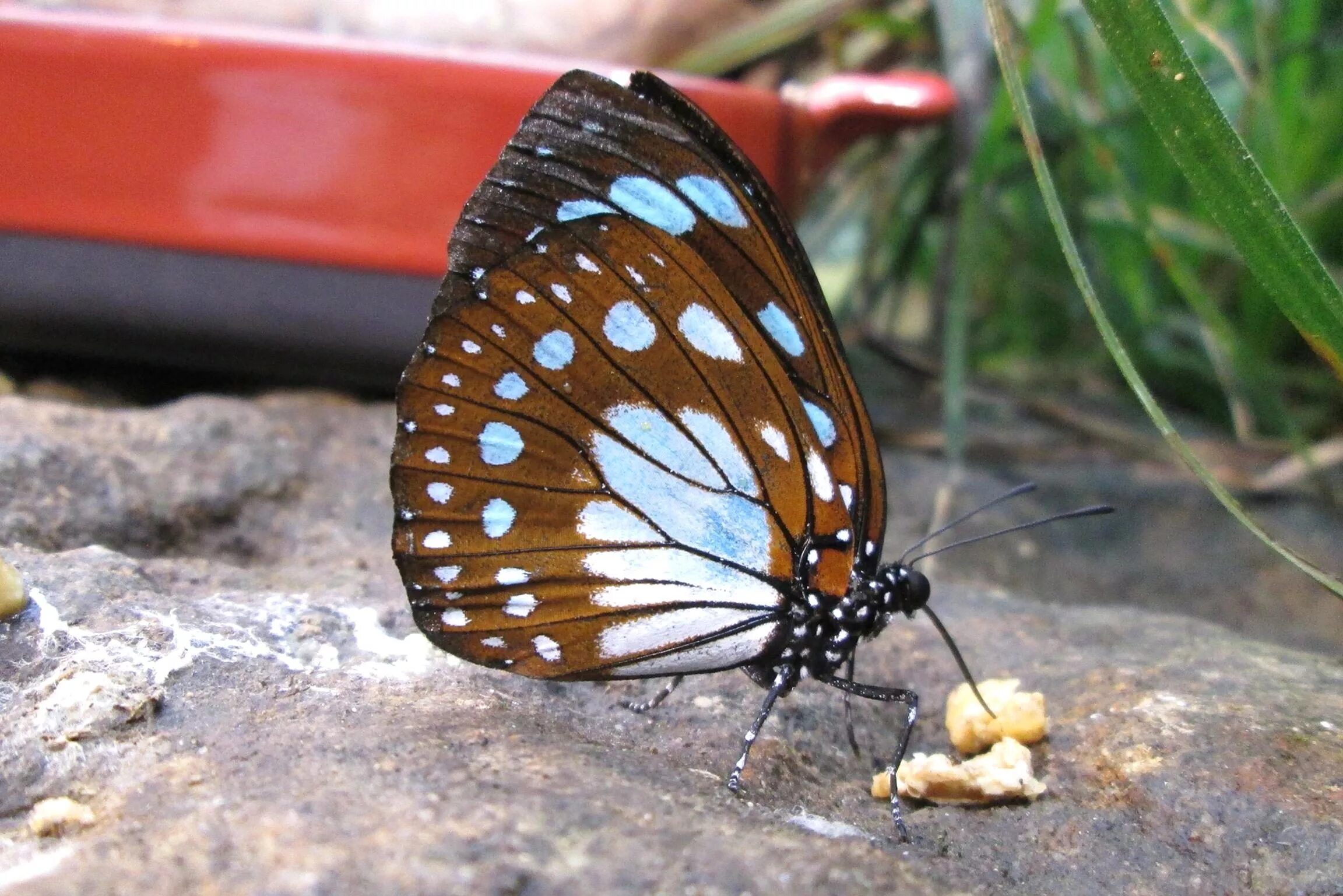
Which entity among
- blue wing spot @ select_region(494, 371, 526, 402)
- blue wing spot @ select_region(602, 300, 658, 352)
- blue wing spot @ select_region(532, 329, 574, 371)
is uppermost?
blue wing spot @ select_region(602, 300, 658, 352)

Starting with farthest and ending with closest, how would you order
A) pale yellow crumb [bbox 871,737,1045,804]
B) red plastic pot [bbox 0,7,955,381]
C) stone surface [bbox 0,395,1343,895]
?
red plastic pot [bbox 0,7,955,381]
pale yellow crumb [bbox 871,737,1045,804]
stone surface [bbox 0,395,1343,895]

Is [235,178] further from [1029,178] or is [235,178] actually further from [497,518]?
[1029,178]

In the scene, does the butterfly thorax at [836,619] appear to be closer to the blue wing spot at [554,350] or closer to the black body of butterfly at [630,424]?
the black body of butterfly at [630,424]

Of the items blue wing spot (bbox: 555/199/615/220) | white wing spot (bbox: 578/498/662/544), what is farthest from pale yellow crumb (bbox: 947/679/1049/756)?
blue wing spot (bbox: 555/199/615/220)

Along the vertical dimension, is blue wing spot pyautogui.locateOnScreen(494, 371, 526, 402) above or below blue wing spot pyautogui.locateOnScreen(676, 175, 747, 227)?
below

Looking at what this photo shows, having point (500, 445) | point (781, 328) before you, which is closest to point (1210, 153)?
point (781, 328)

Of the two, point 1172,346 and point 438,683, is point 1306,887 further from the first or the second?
point 1172,346

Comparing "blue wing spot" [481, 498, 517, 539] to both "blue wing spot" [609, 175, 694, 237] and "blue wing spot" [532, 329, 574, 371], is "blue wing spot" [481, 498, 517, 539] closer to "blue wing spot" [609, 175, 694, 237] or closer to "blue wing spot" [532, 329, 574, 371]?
"blue wing spot" [532, 329, 574, 371]
